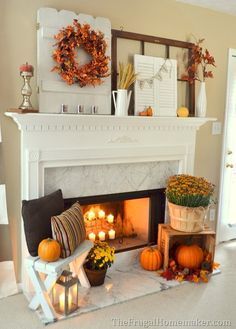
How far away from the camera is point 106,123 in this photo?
8.77 ft

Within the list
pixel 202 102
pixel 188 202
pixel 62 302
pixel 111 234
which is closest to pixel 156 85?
pixel 202 102

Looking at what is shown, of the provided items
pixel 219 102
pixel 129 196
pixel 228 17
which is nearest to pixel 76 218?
pixel 129 196

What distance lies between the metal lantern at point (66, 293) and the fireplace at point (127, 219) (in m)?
0.71

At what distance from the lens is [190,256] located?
2920 millimetres

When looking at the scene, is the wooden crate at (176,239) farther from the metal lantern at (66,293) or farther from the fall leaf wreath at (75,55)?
the fall leaf wreath at (75,55)

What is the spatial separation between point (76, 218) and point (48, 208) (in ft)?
0.70

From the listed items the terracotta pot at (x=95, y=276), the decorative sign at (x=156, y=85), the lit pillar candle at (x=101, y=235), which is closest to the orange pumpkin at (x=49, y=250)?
the terracotta pot at (x=95, y=276)

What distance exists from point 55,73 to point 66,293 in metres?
1.55

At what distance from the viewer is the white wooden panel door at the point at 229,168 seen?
3.47 metres

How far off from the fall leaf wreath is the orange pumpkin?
114 centimetres

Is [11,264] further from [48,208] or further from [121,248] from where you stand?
[121,248]

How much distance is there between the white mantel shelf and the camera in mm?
2373

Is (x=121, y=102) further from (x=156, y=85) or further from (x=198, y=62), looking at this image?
(x=198, y=62)

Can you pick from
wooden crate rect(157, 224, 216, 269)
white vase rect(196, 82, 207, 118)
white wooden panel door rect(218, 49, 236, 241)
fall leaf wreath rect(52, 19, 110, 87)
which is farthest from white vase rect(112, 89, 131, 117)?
white wooden panel door rect(218, 49, 236, 241)
